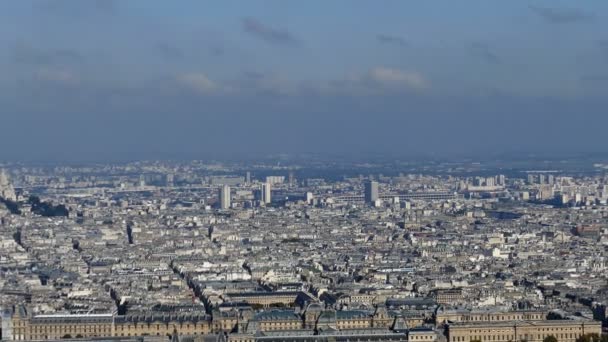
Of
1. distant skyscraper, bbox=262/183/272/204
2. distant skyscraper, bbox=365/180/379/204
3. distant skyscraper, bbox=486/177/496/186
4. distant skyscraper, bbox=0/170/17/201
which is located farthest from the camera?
distant skyscraper, bbox=486/177/496/186

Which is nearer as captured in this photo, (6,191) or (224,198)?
(224,198)

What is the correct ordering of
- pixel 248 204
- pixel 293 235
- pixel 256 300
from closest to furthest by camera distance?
pixel 256 300 < pixel 293 235 < pixel 248 204

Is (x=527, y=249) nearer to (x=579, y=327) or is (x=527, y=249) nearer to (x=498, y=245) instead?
(x=498, y=245)

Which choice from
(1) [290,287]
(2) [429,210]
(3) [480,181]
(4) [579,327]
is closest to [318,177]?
(3) [480,181]

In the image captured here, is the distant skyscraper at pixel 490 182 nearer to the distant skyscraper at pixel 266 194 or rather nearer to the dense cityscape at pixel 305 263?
the dense cityscape at pixel 305 263

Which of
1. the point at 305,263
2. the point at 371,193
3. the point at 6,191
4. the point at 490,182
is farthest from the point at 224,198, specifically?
the point at 305,263

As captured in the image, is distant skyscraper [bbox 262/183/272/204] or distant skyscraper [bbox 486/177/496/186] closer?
distant skyscraper [bbox 262/183/272/204]

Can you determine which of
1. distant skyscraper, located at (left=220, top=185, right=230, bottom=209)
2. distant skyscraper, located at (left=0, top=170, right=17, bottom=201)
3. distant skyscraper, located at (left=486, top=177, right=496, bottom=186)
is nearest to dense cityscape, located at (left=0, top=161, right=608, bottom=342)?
distant skyscraper, located at (left=220, top=185, right=230, bottom=209)

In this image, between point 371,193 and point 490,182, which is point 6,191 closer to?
point 371,193

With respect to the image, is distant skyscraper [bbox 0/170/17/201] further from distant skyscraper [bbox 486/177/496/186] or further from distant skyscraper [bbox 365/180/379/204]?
distant skyscraper [bbox 486/177/496/186]
